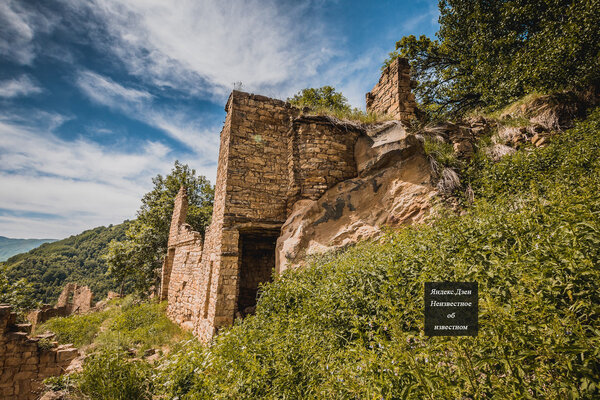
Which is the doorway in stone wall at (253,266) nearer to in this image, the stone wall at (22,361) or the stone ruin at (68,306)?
the stone wall at (22,361)

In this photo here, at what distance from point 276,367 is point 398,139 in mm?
5500

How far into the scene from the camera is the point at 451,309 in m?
1.68

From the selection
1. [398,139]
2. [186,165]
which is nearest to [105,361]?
[398,139]

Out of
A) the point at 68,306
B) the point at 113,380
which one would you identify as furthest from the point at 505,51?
the point at 68,306

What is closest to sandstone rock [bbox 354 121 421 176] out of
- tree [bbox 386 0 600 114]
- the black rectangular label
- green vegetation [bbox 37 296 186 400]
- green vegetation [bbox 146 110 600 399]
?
green vegetation [bbox 146 110 600 399]

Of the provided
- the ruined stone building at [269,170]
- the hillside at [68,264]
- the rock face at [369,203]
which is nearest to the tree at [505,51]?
the ruined stone building at [269,170]

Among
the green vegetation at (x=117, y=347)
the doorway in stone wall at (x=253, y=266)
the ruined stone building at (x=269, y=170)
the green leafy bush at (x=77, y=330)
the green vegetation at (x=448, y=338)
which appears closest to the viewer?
the green vegetation at (x=448, y=338)

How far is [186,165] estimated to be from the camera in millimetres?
21641

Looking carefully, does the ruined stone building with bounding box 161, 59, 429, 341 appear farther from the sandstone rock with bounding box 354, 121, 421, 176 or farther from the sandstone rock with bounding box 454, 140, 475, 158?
the sandstone rock with bounding box 454, 140, 475, 158

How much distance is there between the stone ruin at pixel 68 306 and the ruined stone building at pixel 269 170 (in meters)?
12.6

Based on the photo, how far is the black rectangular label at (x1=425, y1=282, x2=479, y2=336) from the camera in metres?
1.66

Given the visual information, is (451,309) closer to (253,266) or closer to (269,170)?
(269,170)

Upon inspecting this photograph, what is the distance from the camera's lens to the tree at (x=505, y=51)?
6.45 meters

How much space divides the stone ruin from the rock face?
625 inches
